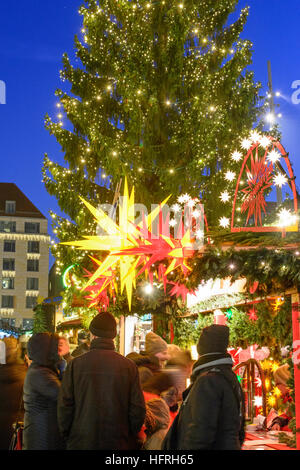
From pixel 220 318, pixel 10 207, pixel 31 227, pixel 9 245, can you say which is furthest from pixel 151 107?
pixel 10 207

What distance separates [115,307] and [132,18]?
8.84m

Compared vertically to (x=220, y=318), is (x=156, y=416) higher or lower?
lower

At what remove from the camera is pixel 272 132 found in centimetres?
1619

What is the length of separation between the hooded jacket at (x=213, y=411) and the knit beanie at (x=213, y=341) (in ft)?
0.18

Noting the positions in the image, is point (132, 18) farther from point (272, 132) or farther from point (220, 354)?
point (220, 354)

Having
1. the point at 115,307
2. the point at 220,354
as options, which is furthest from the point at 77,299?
the point at 220,354

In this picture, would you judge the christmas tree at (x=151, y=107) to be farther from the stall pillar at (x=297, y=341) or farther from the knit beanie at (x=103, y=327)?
the knit beanie at (x=103, y=327)

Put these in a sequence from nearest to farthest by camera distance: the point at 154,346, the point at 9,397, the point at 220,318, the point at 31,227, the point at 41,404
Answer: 1. the point at 41,404
2. the point at 154,346
3. the point at 9,397
4. the point at 220,318
5. the point at 31,227

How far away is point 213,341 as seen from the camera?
380cm

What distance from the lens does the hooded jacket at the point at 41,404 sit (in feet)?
16.4

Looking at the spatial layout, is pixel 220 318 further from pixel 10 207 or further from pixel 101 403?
pixel 10 207

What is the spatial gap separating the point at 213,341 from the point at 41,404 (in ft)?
6.79

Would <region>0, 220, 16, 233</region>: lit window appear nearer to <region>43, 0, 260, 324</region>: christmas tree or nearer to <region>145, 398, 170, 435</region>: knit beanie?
<region>43, 0, 260, 324</region>: christmas tree

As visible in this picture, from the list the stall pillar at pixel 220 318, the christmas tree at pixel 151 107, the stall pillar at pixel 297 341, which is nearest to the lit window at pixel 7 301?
the christmas tree at pixel 151 107
